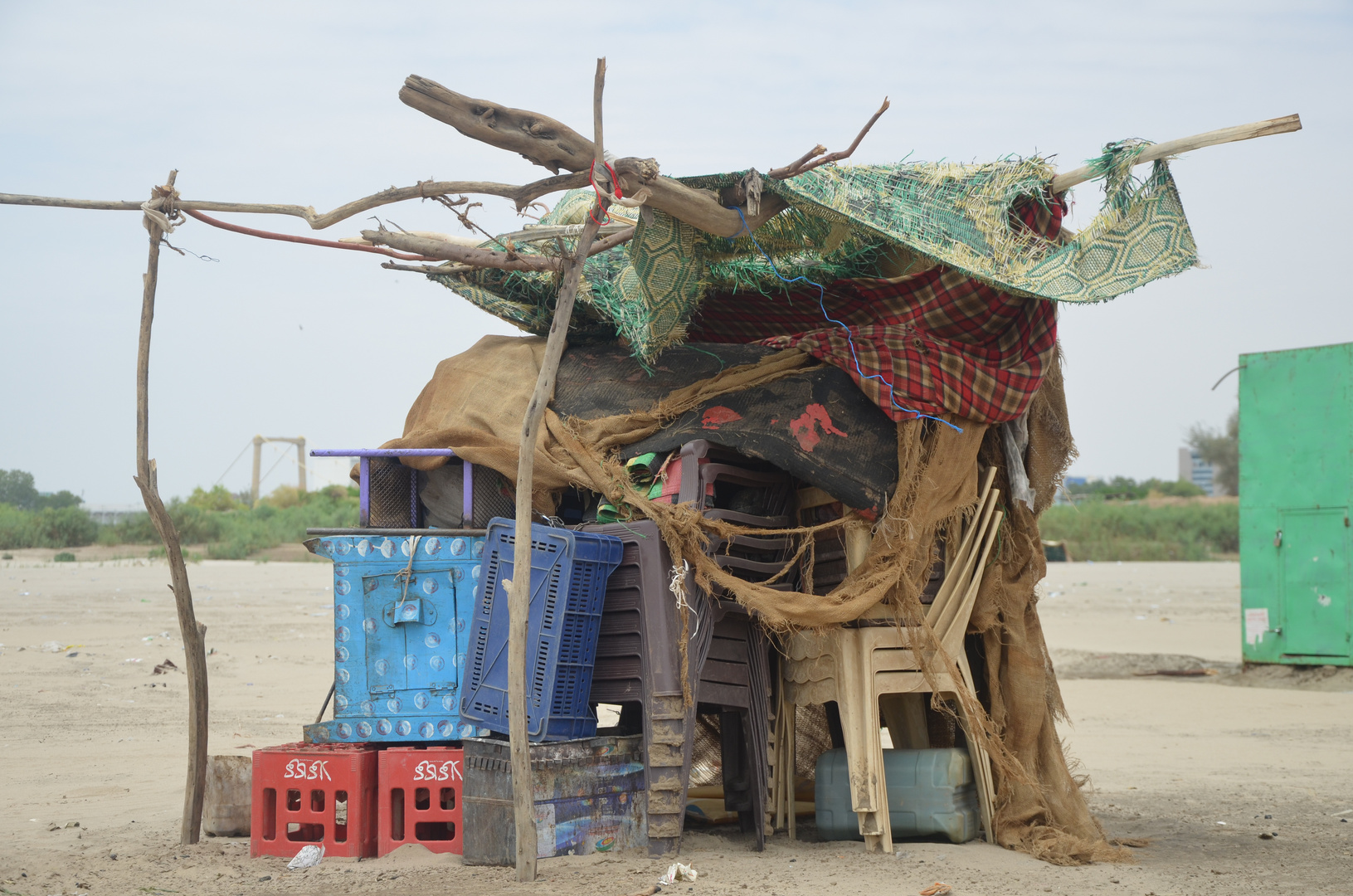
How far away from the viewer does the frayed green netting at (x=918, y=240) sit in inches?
191

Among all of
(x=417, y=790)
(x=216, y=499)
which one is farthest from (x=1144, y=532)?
(x=417, y=790)

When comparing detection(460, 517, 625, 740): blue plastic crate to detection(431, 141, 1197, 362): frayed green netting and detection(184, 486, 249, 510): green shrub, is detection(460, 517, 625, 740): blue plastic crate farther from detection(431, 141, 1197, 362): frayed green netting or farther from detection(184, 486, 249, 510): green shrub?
detection(184, 486, 249, 510): green shrub

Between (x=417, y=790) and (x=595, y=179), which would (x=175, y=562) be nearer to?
(x=417, y=790)

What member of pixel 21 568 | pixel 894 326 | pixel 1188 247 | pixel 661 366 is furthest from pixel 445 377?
pixel 21 568

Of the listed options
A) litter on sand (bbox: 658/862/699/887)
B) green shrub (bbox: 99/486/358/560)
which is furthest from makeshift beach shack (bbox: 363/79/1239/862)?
green shrub (bbox: 99/486/358/560)

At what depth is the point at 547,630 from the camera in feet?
15.4

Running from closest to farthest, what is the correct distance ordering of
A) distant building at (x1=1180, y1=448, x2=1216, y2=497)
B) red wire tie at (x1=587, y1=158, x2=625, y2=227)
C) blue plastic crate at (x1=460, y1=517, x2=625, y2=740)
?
red wire tie at (x1=587, y1=158, x2=625, y2=227)
blue plastic crate at (x1=460, y1=517, x2=625, y2=740)
distant building at (x1=1180, y1=448, x2=1216, y2=497)

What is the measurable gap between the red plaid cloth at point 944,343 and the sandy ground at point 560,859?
197cm

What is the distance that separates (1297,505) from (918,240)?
337 inches

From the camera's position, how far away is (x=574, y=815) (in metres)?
4.67

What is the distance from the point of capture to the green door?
11227 mm

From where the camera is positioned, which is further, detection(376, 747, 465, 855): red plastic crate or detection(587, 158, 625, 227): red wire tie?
detection(376, 747, 465, 855): red plastic crate

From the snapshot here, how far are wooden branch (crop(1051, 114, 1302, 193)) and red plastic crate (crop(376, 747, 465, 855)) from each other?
3.73m

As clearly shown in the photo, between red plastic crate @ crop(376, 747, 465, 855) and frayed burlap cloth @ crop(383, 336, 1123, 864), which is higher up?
frayed burlap cloth @ crop(383, 336, 1123, 864)
